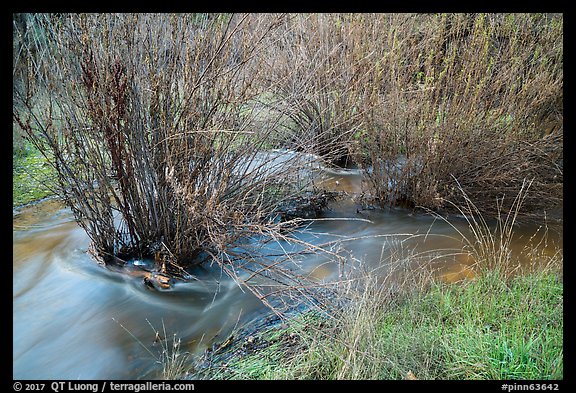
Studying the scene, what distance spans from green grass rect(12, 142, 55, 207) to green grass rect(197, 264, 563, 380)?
402cm

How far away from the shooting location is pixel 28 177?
7.30 metres

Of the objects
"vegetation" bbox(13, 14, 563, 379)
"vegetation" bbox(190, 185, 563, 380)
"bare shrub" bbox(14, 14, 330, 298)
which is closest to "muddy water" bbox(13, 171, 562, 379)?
"vegetation" bbox(13, 14, 563, 379)

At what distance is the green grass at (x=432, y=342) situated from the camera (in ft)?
10.7

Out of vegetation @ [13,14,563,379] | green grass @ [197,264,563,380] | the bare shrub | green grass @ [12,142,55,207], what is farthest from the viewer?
green grass @ [12,142,55,207]

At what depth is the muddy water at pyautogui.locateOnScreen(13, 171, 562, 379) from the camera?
3.85 meters

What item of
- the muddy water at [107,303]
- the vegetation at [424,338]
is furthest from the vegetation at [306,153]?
the muddy water at [107,303]

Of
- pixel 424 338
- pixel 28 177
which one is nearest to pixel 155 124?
pixel 424 338

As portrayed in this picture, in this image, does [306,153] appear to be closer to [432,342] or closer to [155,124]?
[155,124]

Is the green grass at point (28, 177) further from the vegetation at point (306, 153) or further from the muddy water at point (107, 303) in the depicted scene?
the muddy water at point (107, 303)

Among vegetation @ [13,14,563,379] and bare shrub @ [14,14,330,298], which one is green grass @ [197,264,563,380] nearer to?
vegetation @ [13,14,563,379]

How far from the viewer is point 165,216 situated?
4.81 metres

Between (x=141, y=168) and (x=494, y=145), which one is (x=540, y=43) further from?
(x=141, y=168)

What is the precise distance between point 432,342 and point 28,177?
6.37 metres
